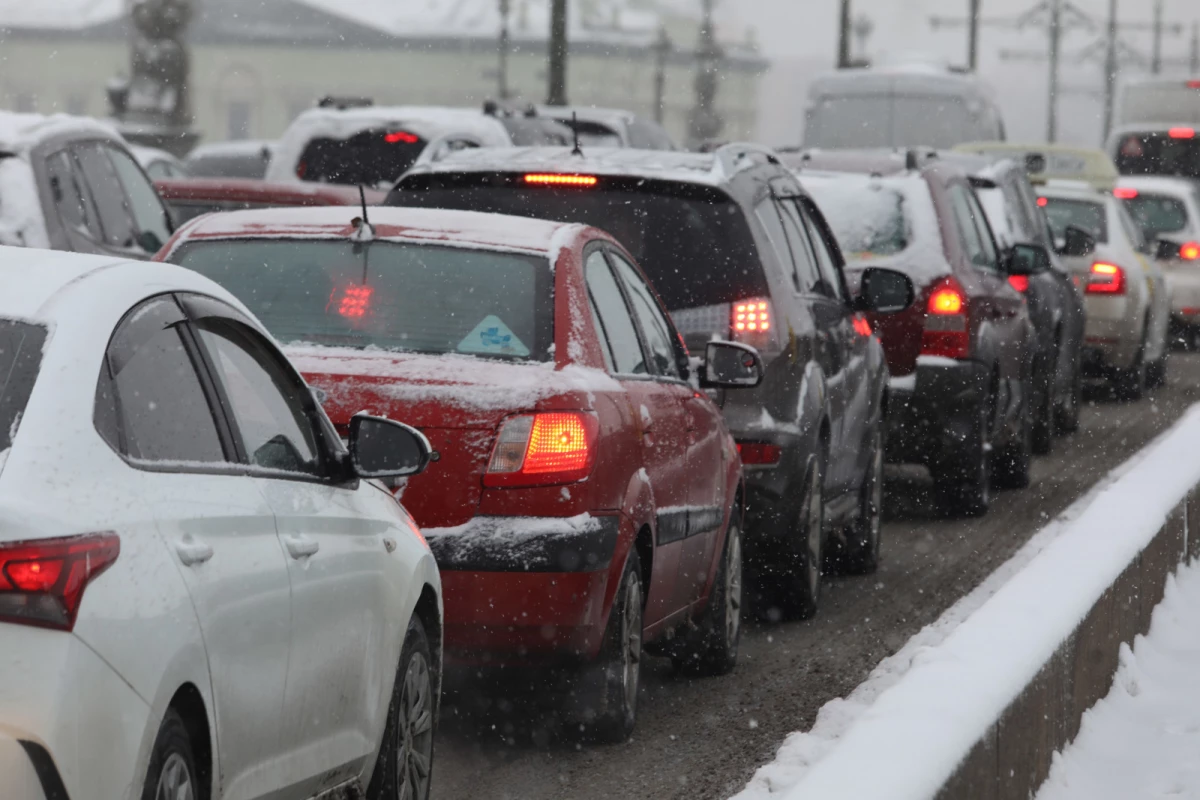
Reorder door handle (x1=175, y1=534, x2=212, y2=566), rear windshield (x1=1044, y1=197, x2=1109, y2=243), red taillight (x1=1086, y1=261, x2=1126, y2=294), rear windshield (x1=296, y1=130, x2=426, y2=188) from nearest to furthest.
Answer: door handle (x1=175, y1=534, x2=212, y2=566)
rear windshield (x1=296, y1=130, x2=426, y2=188)
red taillight (x1=1086, y1=261, x2=1126, y2=294)
rear windshield (x1=1044, y1=197, x2=1109, y2=243)

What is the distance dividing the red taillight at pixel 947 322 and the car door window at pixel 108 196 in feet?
13.3

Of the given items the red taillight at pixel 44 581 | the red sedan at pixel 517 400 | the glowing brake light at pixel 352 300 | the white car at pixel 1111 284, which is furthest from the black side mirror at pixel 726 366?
the white car at pixel 1111 284

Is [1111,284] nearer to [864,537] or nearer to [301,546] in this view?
[864,537]

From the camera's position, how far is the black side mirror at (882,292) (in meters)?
11.1

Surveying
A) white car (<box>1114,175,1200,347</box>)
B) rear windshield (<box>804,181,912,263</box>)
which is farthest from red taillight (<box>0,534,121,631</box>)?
white car (<box>1114,175,1200,347</box>)

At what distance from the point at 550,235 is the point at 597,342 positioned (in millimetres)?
455

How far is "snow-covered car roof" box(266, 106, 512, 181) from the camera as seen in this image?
17.9 meters

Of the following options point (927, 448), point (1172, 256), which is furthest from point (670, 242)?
point (1172, 256)

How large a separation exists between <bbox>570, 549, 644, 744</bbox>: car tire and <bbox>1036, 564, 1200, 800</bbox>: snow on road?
130cm

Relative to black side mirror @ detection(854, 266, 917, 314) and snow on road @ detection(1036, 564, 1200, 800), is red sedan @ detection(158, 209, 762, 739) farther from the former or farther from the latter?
black side mirror @ detection(854, 266, 917, 314)

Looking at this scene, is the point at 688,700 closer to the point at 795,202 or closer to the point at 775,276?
the point at 775,276

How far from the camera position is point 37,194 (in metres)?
11.4

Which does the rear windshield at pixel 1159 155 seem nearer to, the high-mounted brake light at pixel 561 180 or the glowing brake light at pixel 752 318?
the glowing brake light at pixel 752 318

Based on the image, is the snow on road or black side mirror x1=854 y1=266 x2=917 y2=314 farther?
black side mirror x1=854 y1=266 x2=917 y2=314
